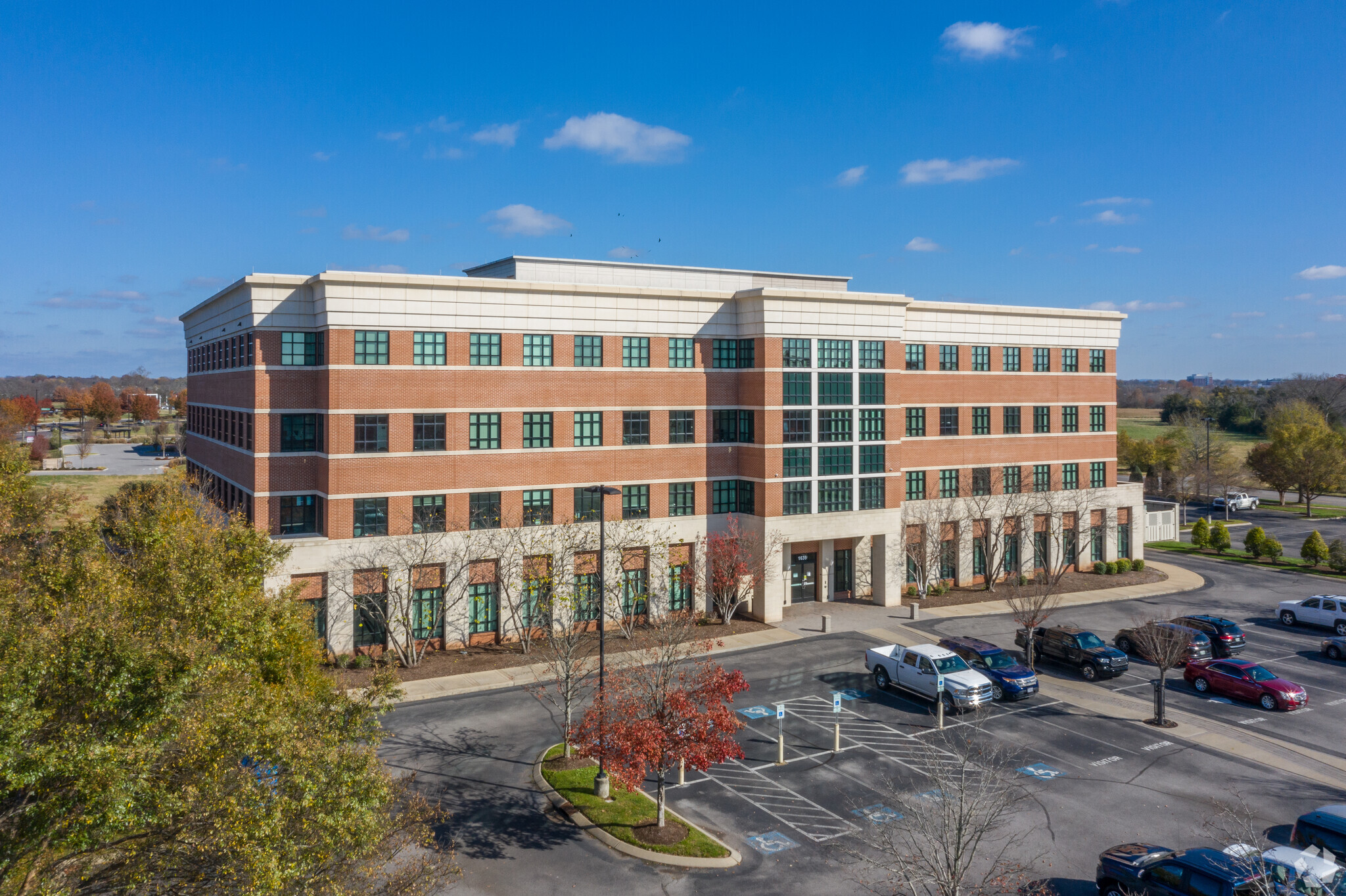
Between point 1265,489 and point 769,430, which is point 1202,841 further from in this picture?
point 1265,489

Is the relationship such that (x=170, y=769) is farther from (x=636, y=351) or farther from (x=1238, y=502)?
(x=1238, y=502)

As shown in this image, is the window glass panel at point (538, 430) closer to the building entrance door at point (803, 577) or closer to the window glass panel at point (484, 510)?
the window glass panel at point (484, 510)

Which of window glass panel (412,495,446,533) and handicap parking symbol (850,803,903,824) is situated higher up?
window glass panel (412,495,446,533)

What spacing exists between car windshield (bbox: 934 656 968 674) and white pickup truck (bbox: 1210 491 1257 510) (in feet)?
221

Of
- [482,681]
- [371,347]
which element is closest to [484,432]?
[371,347]

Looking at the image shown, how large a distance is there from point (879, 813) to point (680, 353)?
2517 cm

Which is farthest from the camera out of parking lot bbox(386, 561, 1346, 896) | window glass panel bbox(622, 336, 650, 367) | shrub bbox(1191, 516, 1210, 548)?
shrub bbox(1191, 516, 1210, 548)

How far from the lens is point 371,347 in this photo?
3603 centimetres

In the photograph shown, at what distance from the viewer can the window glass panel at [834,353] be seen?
4275 cm

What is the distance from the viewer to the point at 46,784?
9.80 metres

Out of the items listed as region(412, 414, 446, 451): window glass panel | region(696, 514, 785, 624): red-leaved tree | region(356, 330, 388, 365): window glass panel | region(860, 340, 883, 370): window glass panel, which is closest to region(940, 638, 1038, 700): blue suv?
region(696, 514, 785, 624): red-leaved tree

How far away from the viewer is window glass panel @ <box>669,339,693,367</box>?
41844 mm

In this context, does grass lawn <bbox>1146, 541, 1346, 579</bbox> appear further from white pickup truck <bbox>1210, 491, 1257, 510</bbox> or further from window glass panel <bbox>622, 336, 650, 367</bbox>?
window glass panel <bbox>622, 336, 650, 367</bbox>

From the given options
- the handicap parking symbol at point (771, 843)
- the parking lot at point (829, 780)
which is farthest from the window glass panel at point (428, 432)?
the handicap parking symbol at point (771, 843)
